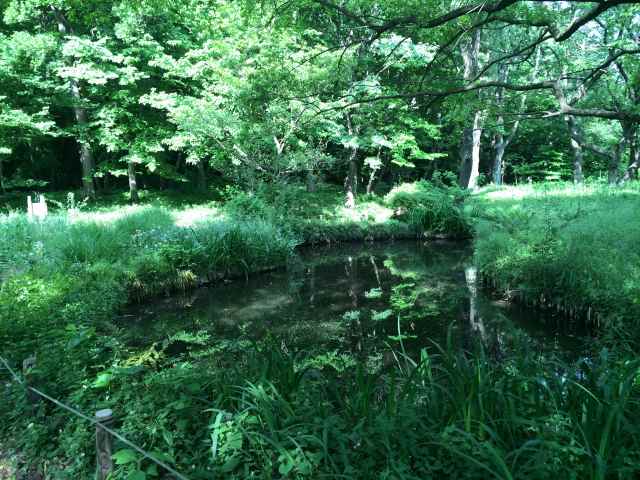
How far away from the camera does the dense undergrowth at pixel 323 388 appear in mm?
2070

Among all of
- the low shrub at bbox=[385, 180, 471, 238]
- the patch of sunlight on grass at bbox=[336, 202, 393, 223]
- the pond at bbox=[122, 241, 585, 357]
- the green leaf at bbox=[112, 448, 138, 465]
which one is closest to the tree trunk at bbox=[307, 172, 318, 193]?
the patch of sunlight on grass at bbox=[336, 202, 393, 223]

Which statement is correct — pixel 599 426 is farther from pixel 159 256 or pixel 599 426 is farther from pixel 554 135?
pixel 554 135

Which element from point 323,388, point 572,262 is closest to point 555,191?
point 572,262

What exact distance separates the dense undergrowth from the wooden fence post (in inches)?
3.7

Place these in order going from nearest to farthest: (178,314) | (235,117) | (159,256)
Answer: (178,314) < (159,256) < (235,117)

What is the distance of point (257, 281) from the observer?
9289 mm

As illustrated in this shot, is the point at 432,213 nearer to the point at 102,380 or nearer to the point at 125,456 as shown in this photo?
the point at 102,380

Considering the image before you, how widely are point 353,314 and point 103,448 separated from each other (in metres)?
4.74

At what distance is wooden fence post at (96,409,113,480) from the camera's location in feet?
7.06

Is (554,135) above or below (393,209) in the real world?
above

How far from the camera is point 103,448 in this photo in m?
2.18

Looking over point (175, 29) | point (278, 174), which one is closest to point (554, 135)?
point (278, 174)

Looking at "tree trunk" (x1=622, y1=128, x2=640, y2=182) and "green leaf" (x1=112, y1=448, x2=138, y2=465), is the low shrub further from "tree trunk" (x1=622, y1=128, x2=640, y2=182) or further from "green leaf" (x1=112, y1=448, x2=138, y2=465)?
"green leaf" (x1=112, y1=448, x2=138, y2=465)

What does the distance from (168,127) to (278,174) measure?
6.63 metres
